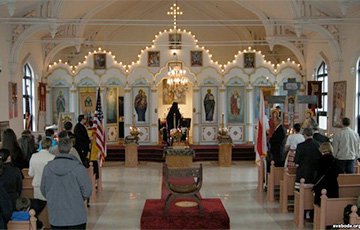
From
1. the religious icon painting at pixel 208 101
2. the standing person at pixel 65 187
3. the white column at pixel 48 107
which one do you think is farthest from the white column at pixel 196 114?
the standing person at pixel 65 187

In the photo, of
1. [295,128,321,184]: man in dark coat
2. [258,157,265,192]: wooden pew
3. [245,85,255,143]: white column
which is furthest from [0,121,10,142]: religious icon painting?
[245,85,255,143]: white column

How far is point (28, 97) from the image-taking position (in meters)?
15.7

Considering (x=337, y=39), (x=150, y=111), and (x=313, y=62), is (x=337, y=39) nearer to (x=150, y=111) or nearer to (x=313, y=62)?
(x=313, y=62)

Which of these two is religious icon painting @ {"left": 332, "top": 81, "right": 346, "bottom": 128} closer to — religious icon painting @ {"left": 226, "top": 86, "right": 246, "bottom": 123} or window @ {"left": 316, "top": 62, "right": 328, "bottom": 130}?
window @ {"left": 316, "top": 62, "right": 328, "bottom": 130}

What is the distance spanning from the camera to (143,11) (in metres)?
20.0

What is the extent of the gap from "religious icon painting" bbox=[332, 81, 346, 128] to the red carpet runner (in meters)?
5.92

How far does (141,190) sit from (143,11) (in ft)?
36.1

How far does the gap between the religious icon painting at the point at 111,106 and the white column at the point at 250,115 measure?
5.42 m

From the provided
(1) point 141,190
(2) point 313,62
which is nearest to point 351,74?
(2) point 313,62

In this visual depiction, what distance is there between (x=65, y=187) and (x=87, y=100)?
43.1 feet

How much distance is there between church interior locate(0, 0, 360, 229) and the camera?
42.4 feet

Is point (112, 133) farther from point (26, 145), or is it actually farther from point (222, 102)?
point (26, 145)

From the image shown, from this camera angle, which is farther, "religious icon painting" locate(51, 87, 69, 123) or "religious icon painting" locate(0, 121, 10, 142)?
"religious icon painting" locate(51, 87, 69, 123)

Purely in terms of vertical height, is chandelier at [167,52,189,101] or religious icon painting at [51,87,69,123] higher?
chandelier at [167,52,189,101]
